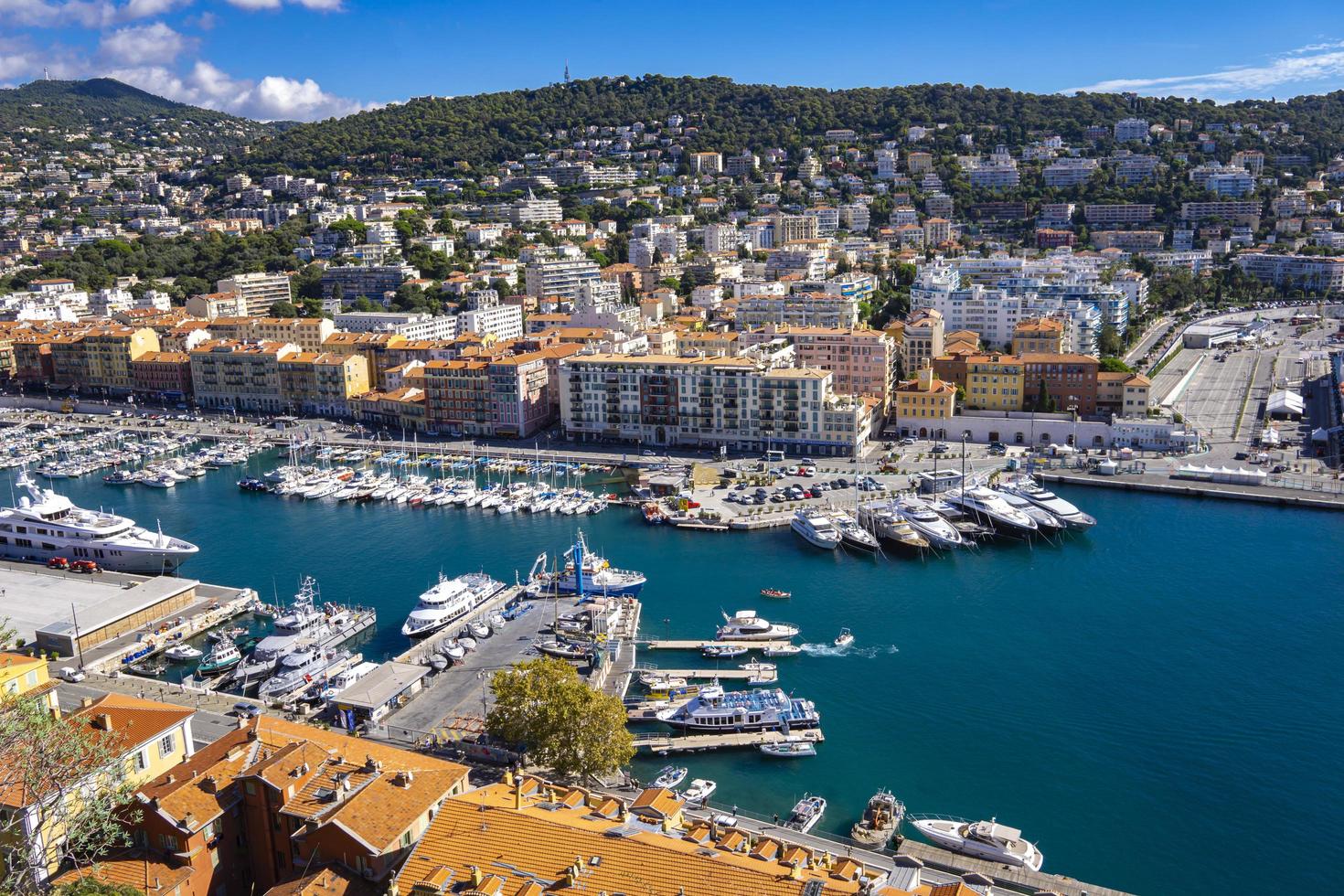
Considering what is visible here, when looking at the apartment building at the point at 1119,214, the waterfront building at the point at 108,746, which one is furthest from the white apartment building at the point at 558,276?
the waterfront building at the point at 108,746

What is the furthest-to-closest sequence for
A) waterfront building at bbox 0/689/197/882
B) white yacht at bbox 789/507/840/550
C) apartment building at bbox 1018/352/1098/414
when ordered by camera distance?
Answer: apartment building at bbox 1018/352/1098/414 → white yacht at bbox 789/507/840/550 → waterfront building at bbox 0/689/197/882

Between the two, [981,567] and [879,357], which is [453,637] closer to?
[981,567]

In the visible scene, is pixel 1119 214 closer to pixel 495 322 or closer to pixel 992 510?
pixel 495 322

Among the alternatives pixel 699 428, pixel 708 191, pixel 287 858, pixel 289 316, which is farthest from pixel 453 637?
pixel 708 191

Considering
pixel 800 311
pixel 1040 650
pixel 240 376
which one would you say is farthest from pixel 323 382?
pixel 1040 650

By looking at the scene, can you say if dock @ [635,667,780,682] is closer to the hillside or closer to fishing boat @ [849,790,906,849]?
fishing boat @ [849,790,906,849]

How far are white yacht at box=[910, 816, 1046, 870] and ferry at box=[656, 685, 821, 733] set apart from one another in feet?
11.7

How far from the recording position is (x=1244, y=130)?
116 meters

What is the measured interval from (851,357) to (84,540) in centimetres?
2924

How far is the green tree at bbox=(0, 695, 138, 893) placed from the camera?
10.6m

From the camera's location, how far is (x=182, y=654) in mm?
23234

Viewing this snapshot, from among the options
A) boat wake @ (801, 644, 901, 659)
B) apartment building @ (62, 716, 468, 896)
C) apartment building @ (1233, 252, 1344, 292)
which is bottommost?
boat wake @ (801, 644, 901, 659)

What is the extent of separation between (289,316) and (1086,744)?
57482mm

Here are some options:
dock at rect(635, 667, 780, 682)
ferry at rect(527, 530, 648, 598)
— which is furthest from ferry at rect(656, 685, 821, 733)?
ferry at rect(527, 530, 648, 598)
